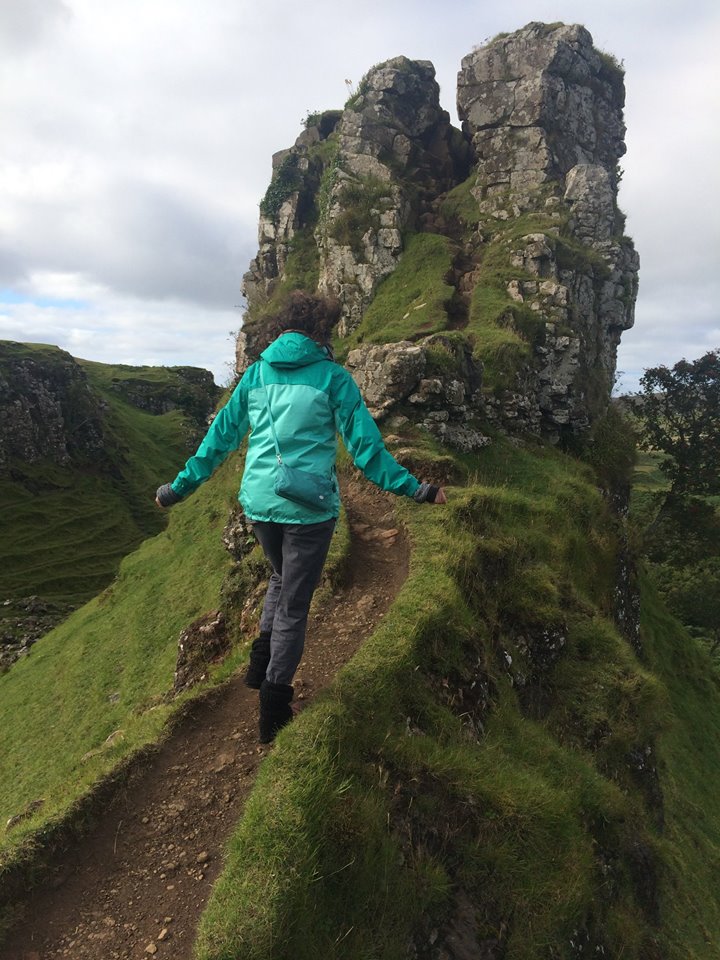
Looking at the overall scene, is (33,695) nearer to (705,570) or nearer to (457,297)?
(457,297)

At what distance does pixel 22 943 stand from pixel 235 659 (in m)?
4.59

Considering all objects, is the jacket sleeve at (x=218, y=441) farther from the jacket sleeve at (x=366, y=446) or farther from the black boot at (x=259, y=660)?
the black boot at (x=259, y=660)

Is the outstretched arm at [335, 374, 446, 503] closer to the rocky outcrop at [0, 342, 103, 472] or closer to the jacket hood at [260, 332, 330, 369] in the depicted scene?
the jacket hood at [260, 332, 330, 369]

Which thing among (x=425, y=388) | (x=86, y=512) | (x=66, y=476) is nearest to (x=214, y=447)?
(x=425, y=388)

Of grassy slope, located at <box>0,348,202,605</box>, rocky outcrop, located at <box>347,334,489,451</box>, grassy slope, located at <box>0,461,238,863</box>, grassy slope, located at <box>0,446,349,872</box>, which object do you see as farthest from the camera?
grassy slope, located at <box>0,348,202,605</box>

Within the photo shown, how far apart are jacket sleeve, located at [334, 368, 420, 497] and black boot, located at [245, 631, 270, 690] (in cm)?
244

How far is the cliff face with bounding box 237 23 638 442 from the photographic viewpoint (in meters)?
25.2

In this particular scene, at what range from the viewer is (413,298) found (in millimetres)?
29766

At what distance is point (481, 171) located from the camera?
36.0m

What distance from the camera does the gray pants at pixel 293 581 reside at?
575cm

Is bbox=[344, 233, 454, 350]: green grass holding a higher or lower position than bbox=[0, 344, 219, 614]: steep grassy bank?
higher

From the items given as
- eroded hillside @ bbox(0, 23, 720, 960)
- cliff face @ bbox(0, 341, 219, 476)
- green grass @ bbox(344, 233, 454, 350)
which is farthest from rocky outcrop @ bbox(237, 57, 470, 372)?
cliff face @ bbox(0, 341, 219, 476)

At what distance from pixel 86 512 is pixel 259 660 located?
93227 mm

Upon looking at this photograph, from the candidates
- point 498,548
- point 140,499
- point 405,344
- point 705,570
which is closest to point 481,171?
point 405,344
